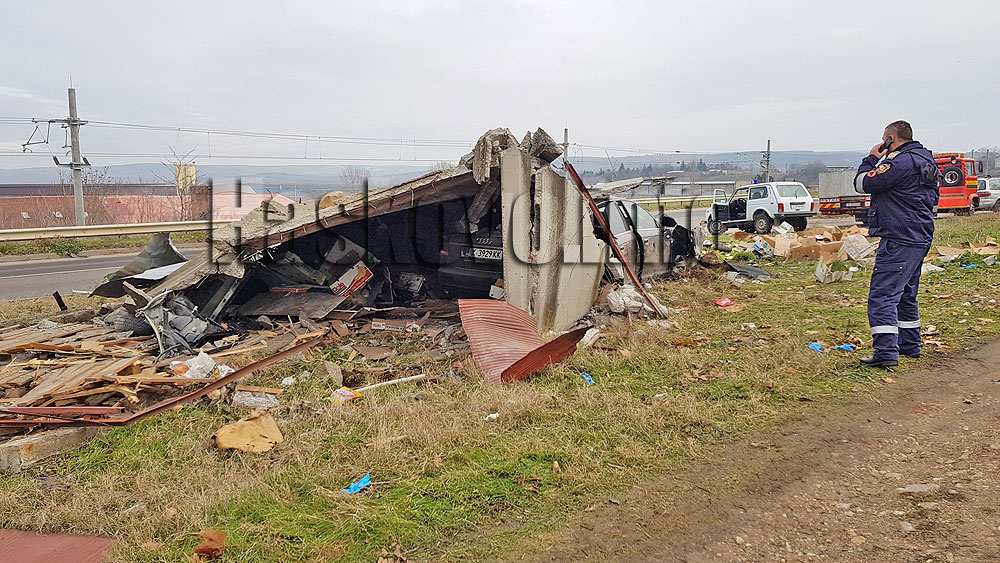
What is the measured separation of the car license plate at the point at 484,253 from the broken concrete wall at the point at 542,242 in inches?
31.0

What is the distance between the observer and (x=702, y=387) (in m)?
4.98

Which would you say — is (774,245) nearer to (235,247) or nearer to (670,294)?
(670,294)

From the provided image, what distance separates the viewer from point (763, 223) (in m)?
21.3

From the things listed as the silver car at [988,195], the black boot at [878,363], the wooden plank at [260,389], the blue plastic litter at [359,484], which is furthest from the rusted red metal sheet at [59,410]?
the silver car at [988,195]

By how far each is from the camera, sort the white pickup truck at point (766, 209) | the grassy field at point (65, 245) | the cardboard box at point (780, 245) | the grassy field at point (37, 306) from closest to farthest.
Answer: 1. the grassy field at point (37, 306)
2. the cardboard box at point (780, 245)
3. the grassy field at point (65, 245)
4. the white pickup truck at point (766, 209)

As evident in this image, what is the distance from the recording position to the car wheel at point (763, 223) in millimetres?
21297

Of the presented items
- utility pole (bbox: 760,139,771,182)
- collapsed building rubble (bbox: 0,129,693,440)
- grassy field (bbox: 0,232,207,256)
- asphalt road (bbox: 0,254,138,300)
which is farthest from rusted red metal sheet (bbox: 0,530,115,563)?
utility pole (bbox: 760,139,771,182)

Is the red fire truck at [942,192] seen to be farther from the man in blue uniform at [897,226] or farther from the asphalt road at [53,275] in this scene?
the asphalt road at [53,275]

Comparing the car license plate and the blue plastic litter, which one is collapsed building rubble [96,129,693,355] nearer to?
the car license plate

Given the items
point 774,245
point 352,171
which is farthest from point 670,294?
point 352,171

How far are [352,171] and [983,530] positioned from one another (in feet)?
75.9

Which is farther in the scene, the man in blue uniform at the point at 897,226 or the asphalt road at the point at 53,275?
the asphalt road at the point at 53,275

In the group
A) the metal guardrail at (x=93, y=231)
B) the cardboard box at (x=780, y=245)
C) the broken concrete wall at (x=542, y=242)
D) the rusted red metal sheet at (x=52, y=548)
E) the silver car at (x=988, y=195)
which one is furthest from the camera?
the silver car at (x=988, y=195)

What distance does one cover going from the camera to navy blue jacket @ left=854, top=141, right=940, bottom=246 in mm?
5172
